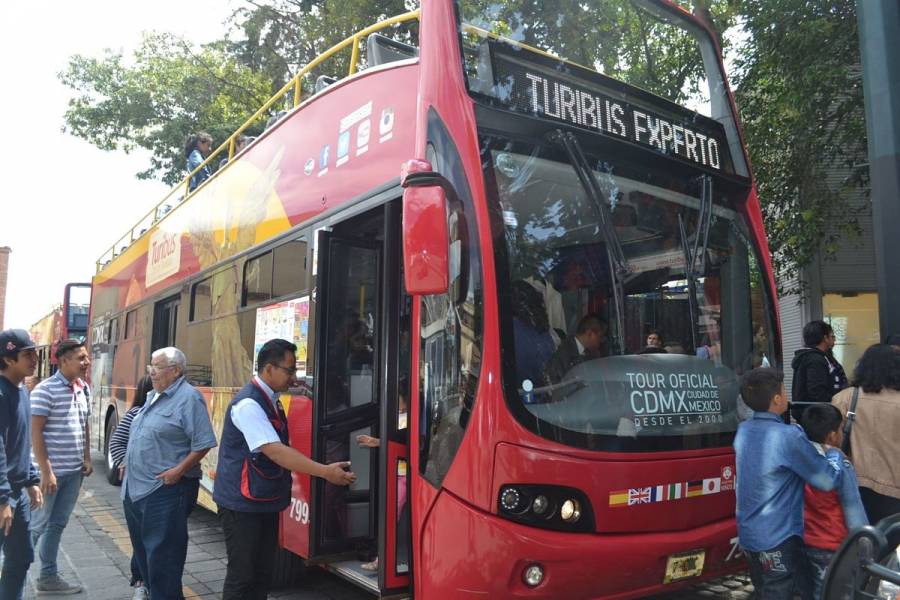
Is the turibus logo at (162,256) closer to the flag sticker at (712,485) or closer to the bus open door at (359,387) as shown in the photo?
the bus open door at (359,387)

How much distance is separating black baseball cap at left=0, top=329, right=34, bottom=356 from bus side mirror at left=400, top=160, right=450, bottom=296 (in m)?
2.08

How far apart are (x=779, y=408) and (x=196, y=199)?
19.7ft

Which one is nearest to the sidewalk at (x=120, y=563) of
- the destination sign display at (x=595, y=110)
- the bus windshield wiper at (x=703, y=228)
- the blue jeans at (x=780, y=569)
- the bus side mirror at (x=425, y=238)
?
the blue jeans at (x=780, y=569)

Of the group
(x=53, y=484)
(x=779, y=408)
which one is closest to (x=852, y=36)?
→ (x=779, y=408)

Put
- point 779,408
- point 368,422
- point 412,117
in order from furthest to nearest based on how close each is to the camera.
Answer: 1. point 368,422
2. point 412,117
3. point 779,408

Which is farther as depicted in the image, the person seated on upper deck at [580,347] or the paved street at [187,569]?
the paved street at [187,569]

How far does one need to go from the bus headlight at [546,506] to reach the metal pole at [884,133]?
7.38 feet

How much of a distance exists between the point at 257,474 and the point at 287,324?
4.74ft

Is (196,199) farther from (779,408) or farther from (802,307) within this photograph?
(802,307)

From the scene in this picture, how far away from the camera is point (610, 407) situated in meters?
3.26

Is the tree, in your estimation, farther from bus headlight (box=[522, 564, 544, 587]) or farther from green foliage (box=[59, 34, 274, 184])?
bus headlight (box=[522, 564, 544, 587])

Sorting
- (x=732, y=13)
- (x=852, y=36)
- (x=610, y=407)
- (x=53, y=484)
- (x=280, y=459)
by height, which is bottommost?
(x=53, y=484)

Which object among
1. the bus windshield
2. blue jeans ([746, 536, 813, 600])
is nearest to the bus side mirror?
the bus windshield

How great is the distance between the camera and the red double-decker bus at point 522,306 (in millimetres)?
3094
